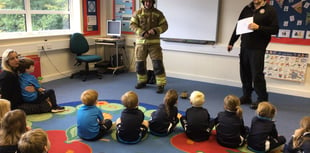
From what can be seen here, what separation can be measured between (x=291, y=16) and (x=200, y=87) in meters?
1.85

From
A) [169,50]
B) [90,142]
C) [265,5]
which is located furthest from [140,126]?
[169,50]

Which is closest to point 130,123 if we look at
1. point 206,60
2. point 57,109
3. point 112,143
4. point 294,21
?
point 112,143

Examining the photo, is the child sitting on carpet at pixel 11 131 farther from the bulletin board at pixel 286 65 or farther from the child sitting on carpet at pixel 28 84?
the bulletin board at pixel 286 65

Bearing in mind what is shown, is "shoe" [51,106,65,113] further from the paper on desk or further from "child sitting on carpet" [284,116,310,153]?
"child sitting on carpet" [284,116,310,153]

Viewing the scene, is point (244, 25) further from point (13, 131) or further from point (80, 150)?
point (13, 131)

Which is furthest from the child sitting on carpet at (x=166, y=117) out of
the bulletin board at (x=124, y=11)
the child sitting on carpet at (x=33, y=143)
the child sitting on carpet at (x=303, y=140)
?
the bulletin board at (x=124, y=11)

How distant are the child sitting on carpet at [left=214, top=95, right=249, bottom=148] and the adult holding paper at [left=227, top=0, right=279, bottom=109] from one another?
125cm

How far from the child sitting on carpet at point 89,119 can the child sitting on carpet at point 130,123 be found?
0.71 feet

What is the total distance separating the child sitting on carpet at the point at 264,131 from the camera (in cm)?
247

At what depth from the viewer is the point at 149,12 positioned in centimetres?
453

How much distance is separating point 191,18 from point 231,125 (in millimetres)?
3028

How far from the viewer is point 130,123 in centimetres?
266

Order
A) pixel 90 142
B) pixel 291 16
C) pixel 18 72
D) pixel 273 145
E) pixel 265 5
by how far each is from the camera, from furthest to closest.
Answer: pixel 291 16
pixel 265 5
pixel 18 72
pixel 90 142
pixel 273 145

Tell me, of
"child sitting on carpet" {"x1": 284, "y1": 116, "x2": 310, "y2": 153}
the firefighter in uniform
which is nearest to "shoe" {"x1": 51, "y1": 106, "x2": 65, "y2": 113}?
the firefighter in uniform
